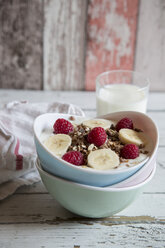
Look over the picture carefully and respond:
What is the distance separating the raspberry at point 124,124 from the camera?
93cm

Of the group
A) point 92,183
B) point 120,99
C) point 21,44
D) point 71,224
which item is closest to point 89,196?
point 92,183

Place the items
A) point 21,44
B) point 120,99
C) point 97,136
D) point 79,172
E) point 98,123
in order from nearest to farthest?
point 79,172, point 97,136, point 98,123, point 120,99, point 21,44

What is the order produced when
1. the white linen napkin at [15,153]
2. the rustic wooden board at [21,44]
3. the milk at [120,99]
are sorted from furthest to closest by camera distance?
the rustic wooden board at [21,44] < the milk at [120,99] < the white linen napkin at [15,153]

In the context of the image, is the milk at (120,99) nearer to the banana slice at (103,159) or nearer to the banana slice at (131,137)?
the banana slice at (131,137)

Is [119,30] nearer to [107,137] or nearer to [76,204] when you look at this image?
[107,137]

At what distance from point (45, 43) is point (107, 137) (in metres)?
0.86

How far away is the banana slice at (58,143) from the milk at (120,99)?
0.42 metres

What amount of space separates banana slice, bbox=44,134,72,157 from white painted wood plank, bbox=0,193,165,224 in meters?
0.18

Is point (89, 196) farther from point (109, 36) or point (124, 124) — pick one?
point (109, 36)

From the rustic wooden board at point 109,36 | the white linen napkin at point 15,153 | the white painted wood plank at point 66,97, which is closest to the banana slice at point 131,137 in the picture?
the white linen napkin at point 15,153

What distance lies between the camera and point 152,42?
5.37 feet

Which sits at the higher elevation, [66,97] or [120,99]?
[120,99]

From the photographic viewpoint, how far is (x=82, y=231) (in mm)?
843

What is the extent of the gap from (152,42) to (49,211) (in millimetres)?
1033
